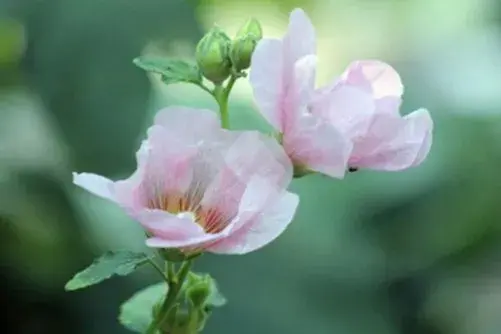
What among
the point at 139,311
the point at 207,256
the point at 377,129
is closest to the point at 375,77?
the point at 377,129

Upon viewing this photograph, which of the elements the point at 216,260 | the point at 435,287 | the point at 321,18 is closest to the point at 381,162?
the point at 216,260

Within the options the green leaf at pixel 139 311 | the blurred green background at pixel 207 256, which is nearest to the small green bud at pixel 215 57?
the green leaf at pixel 139 311

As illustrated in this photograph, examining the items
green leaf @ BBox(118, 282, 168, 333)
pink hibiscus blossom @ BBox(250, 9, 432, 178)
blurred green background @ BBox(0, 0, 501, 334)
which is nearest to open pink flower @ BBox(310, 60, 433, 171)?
pink hibiscus blossom @ BBox(250, 9, 432, 178)

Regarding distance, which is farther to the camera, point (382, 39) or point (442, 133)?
point (382, 39)

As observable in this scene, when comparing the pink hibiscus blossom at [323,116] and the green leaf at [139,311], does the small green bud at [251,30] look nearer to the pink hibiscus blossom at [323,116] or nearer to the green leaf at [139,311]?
the pink hibiscus blossom at [323,116]

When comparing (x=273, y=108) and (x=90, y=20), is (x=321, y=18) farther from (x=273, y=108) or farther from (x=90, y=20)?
(x=273, y=108)

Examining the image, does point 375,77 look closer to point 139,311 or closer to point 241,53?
point 241,53
